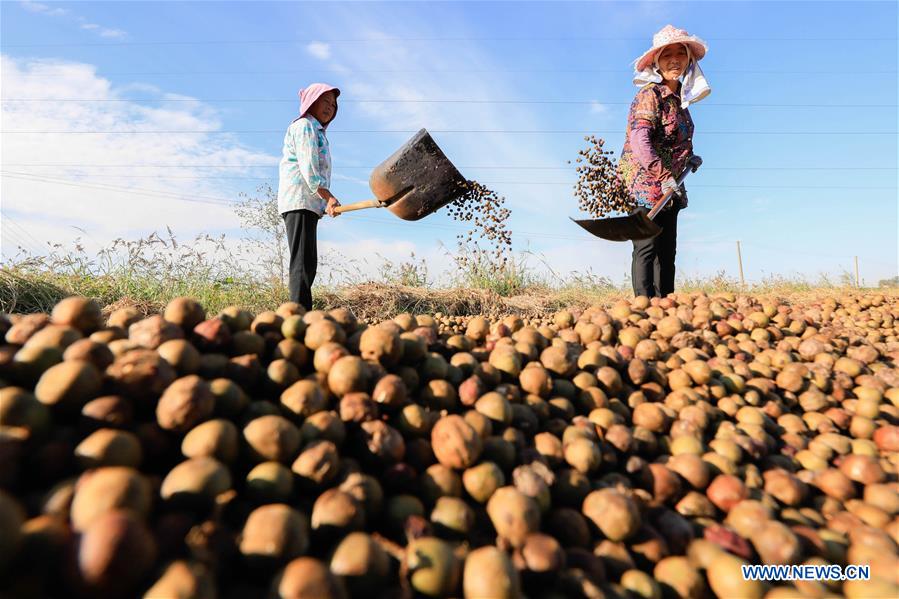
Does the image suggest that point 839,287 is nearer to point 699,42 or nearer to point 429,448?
point 699,42

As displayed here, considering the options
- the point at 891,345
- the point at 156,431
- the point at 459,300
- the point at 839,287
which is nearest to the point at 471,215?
the point at 459,300

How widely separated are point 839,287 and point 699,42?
35.9 feet

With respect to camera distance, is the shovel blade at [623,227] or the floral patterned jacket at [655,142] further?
the floral patterned jacket at [655,142]

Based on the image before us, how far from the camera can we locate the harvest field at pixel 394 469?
1175 mm

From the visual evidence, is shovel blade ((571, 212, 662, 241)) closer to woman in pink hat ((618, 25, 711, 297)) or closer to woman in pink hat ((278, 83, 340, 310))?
woman in pink hat ((618, 25, 711, 297))

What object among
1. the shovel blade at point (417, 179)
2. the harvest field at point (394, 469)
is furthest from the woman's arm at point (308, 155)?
the harvest field at point (394, 469)

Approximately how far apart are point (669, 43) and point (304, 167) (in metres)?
3.77

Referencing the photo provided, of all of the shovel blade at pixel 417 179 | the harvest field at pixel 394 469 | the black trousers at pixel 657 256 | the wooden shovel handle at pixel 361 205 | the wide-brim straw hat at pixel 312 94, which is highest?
the wide-brim straw hat at pixel 312 94

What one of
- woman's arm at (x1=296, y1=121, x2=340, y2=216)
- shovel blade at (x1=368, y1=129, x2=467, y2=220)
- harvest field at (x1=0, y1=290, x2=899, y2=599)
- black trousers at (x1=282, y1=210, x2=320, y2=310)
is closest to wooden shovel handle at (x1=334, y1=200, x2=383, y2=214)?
shovel blade at (x1=368, y1=129, x2=467, y2=220)

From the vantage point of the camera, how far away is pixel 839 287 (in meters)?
13.0

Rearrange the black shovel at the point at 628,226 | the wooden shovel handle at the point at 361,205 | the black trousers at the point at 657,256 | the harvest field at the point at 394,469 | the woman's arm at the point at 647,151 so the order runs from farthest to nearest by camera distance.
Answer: the wooden shovel handle at the point at 361,205 → the black trousers at the point at 657,256 → the woman's arm at the point at 647,151 → the black shovel at the point at 628,226 → the harvest field at the point at 394,469

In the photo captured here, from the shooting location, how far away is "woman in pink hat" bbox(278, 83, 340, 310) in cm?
522

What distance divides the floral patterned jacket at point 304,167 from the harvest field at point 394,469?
10.9 feet

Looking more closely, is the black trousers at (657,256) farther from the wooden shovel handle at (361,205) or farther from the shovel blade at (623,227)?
the wooden shovel handle at (361,205)
